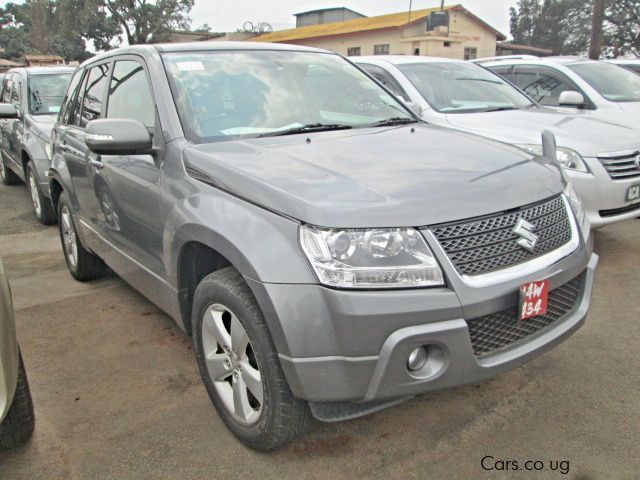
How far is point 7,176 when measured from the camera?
857 cm

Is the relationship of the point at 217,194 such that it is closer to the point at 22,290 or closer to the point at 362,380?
the point at 362,380

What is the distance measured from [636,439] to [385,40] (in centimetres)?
2835

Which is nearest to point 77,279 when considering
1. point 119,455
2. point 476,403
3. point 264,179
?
point 119,455

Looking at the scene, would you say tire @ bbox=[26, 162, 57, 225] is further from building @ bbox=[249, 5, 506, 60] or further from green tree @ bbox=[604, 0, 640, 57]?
green tree @ bbox=[604, 0, 640, 57]

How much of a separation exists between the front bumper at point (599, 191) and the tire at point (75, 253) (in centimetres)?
378

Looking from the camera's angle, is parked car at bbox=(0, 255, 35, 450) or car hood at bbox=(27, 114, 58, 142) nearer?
parked car at bbox=(0, 255, 35, 450)

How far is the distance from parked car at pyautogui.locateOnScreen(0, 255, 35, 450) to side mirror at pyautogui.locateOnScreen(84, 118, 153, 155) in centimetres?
78

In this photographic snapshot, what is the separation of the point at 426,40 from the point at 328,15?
16805mm

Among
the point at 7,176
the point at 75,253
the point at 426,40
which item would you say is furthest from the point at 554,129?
the point at 426,40

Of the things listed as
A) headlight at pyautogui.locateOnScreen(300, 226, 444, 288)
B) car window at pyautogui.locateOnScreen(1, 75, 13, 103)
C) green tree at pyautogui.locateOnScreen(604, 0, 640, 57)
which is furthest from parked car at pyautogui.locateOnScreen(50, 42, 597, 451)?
green tree at pyautogui.locateOnScreen(604, 0, 640, 57)

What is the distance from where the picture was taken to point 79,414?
109 inches

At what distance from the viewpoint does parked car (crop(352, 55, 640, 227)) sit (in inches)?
175

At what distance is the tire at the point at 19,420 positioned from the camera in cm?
240

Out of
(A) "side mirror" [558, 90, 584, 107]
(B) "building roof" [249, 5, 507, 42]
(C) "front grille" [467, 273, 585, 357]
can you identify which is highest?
(B) "building roof" [249, 5, 507, 42]
